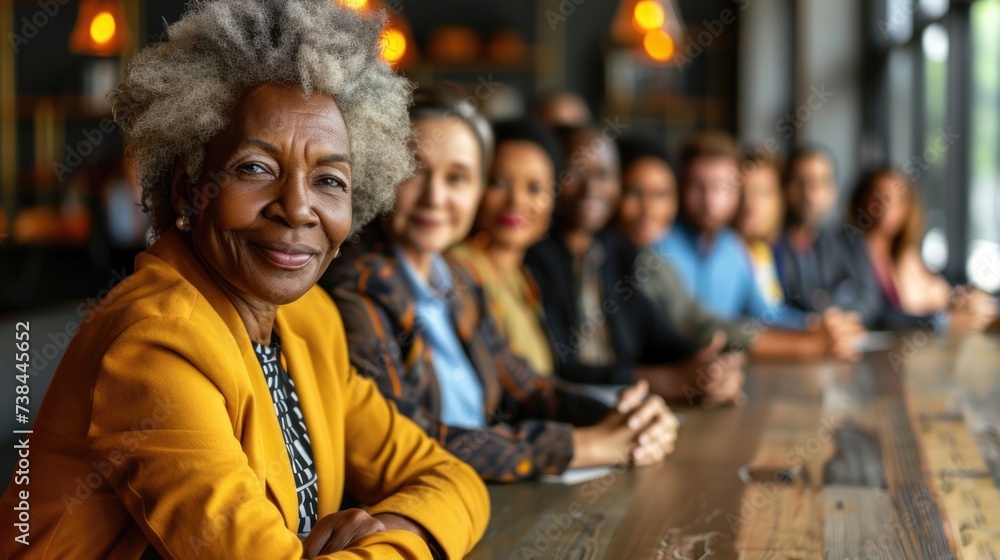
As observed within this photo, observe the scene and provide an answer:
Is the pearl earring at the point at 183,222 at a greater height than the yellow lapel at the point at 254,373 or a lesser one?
greater

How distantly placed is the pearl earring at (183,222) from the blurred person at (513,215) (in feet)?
3.92

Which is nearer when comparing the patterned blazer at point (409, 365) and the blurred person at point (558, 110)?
the patterned blazer at point (409, 365)

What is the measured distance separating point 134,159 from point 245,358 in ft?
0.85

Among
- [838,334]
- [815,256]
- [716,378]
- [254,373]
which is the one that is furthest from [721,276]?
[254,373]

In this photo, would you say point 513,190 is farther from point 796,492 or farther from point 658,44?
point 658,44

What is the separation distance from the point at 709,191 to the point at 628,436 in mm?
1966

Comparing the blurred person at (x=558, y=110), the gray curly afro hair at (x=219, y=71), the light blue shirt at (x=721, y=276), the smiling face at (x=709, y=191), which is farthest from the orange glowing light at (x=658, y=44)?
the gray curly afro hair at (x=219, y=71)

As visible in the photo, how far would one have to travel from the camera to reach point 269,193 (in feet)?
3.45

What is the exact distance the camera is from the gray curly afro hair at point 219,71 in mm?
1050

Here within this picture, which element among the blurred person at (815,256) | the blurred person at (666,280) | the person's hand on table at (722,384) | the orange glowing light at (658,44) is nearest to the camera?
the person's hand on table at (722,384)

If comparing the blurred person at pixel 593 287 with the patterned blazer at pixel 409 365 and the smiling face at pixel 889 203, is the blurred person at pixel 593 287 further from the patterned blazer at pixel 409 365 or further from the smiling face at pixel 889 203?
the smiling face at pixel 889 203

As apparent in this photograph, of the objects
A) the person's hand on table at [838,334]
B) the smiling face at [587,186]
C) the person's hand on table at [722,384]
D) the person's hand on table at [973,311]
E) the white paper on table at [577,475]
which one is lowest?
the person's hand on table at [973,311]

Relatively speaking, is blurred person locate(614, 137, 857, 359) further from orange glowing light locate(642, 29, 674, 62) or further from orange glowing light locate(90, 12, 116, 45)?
orange glowing light locate(90, 12, 116, 45)

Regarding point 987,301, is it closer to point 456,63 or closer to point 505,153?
point 505,153
